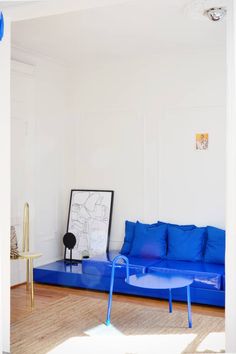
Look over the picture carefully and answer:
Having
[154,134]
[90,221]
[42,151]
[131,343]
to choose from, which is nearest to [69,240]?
[90,221]

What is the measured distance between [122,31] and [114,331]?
131 inches

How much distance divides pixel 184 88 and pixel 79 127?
1701 mm

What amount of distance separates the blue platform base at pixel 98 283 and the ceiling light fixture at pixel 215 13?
2891mm

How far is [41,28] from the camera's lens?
17.4 ft

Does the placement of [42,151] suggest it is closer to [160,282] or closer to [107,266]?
[107,266]

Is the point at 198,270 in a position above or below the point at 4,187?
below

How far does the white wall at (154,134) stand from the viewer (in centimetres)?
609

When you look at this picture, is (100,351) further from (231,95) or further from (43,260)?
(43,260)

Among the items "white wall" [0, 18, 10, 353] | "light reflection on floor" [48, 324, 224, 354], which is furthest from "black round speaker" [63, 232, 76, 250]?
"white wall" [0, 18, 10, 353]

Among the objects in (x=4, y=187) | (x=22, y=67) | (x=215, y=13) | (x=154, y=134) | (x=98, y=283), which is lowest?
(x=98, y=283)

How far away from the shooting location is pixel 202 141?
20.1 ft

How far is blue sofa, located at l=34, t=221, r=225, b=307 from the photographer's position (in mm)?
5215

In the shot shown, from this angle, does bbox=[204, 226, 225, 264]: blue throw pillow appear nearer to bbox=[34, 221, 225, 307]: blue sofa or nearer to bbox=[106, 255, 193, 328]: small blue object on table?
bbox=[34, 221, 225, 307]: blue sofa

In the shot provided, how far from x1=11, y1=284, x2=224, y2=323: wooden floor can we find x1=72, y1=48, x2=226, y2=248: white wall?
1.15 meters
